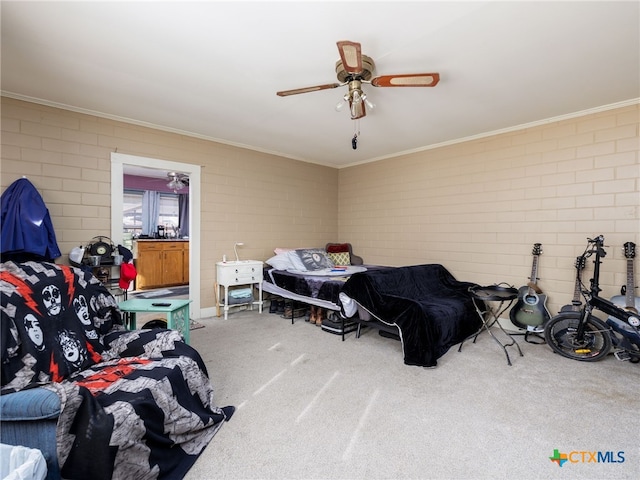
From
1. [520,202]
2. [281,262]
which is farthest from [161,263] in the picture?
[520,202]

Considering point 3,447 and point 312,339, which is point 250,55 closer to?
point 3,447

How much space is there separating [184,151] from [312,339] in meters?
3.08

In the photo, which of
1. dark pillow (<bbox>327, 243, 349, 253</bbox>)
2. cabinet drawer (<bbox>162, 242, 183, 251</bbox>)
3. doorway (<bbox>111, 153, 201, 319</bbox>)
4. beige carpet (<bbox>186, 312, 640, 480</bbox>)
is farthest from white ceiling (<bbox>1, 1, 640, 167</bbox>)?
cabinet drawer (<bbox>162, 242, 183, 251</bbox>)

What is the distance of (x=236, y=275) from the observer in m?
4.47

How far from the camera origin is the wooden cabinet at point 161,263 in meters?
6.47

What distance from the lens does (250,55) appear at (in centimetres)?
243

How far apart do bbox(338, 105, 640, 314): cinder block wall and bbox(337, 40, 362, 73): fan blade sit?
2822 millimetres

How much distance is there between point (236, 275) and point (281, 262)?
0.73 meters

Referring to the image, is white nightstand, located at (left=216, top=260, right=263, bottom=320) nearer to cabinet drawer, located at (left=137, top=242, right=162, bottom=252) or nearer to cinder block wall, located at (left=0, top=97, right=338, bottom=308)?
cinder block wall, located at (left=0, top=97, right=338, bottom=308)

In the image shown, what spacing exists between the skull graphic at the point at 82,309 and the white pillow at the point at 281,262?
283cm

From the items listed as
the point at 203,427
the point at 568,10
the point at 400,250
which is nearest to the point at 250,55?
the point at 568,10

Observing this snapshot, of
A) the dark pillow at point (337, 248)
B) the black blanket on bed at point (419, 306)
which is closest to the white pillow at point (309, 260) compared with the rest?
the dark pillow at point (337, 248)

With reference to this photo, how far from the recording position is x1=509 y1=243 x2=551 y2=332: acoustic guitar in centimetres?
357

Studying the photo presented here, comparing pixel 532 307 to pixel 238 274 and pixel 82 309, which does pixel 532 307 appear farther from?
pixel 82 309
